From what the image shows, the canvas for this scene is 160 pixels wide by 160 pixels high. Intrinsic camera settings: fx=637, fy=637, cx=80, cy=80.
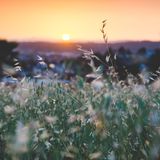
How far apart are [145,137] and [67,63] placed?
12.5ft

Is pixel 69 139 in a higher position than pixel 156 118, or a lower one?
lower

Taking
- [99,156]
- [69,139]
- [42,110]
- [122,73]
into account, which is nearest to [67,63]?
[122,73]

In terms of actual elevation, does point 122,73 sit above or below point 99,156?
below

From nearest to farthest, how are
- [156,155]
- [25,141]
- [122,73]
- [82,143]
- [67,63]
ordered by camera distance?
[156,155] → [25,141] → [82,143] → [67,63] → [122,73]

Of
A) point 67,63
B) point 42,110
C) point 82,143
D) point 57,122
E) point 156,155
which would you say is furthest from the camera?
point 67,63

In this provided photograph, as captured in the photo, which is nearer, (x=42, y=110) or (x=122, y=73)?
(x=42, y=110)

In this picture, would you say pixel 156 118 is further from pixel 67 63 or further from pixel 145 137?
pixel 67 63

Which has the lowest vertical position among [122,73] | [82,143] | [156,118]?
[122,73]

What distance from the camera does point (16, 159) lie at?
451cm

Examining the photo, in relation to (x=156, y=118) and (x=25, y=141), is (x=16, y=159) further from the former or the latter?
(x=156, y=118)

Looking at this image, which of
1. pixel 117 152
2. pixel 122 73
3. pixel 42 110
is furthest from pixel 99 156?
pixel 122 73

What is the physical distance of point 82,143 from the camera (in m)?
4.79

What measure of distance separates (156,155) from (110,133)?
0.61 meters

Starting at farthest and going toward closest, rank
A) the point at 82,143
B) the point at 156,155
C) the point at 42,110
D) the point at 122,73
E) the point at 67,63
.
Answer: the point at 122,73, the point at 67,63, the point at 42,110, the point at 82,143, the point at 156,155
